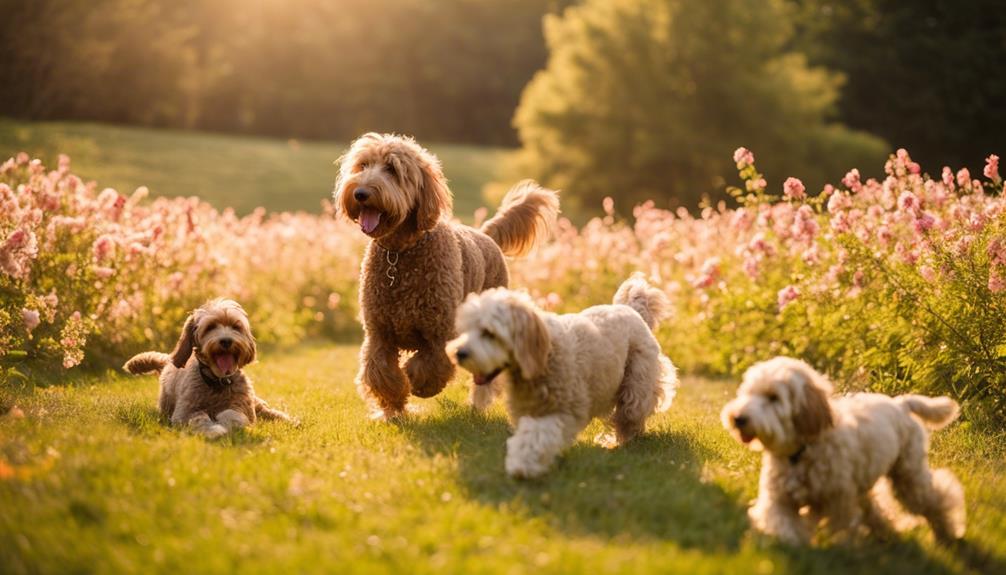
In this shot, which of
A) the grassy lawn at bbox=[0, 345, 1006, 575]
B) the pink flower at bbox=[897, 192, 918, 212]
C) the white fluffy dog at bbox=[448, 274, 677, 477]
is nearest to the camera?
the grassy lawn at bbox=[0, 345, 1006, 575]

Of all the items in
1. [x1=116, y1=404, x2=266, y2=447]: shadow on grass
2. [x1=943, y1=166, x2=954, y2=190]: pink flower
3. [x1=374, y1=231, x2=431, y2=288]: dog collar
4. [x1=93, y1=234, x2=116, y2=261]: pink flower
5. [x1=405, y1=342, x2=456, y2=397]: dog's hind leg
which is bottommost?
[x1=116, y1=404, x2=266, y2=447]: shadow on grass

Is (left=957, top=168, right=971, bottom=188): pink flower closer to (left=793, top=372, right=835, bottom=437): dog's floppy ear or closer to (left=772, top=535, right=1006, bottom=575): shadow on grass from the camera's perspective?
(left=772, top=535, right=1006, bottom=575): shadow on grass

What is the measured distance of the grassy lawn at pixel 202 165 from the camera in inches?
1117

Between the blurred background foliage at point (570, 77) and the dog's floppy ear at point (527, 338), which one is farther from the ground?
the blurred background foliage at point (570, 77)

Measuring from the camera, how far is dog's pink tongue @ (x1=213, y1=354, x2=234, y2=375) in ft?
22.9

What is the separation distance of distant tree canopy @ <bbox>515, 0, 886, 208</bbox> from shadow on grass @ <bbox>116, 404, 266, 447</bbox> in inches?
1032

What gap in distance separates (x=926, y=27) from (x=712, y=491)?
1762 inches

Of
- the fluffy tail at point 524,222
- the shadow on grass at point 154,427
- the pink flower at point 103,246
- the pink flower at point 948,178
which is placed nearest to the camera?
the shadow on grass at point 154,427

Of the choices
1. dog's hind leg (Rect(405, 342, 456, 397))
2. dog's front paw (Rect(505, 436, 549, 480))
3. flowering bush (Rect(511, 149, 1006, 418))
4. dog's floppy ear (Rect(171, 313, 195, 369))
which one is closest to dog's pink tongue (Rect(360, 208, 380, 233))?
dog's hind leg (Rect(405, 342, 456, 397))

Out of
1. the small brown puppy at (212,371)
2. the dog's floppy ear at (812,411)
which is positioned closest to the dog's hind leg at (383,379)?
the small brown puppy at (212,371)

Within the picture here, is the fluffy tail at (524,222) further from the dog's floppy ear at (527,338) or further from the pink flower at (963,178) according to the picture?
the dog's floppy ear at (527,338)

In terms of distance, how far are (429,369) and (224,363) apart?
163 cm

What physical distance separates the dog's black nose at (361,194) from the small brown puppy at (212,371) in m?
1.38

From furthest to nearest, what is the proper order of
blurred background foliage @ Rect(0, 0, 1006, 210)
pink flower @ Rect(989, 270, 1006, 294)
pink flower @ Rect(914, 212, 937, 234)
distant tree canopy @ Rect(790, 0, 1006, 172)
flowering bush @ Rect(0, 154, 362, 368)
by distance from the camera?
distant tree canopy @ Rect(790, 0, 1006, 172)
blurred background foliage @ Rect(0, 0, 1006, 210)
flowering bush @ Rect(0, 154, 362, 368)
pink flower @ Rect(914, 212, 937, 234)
pink flower @ Rect(989, 270, 1006, 294)
